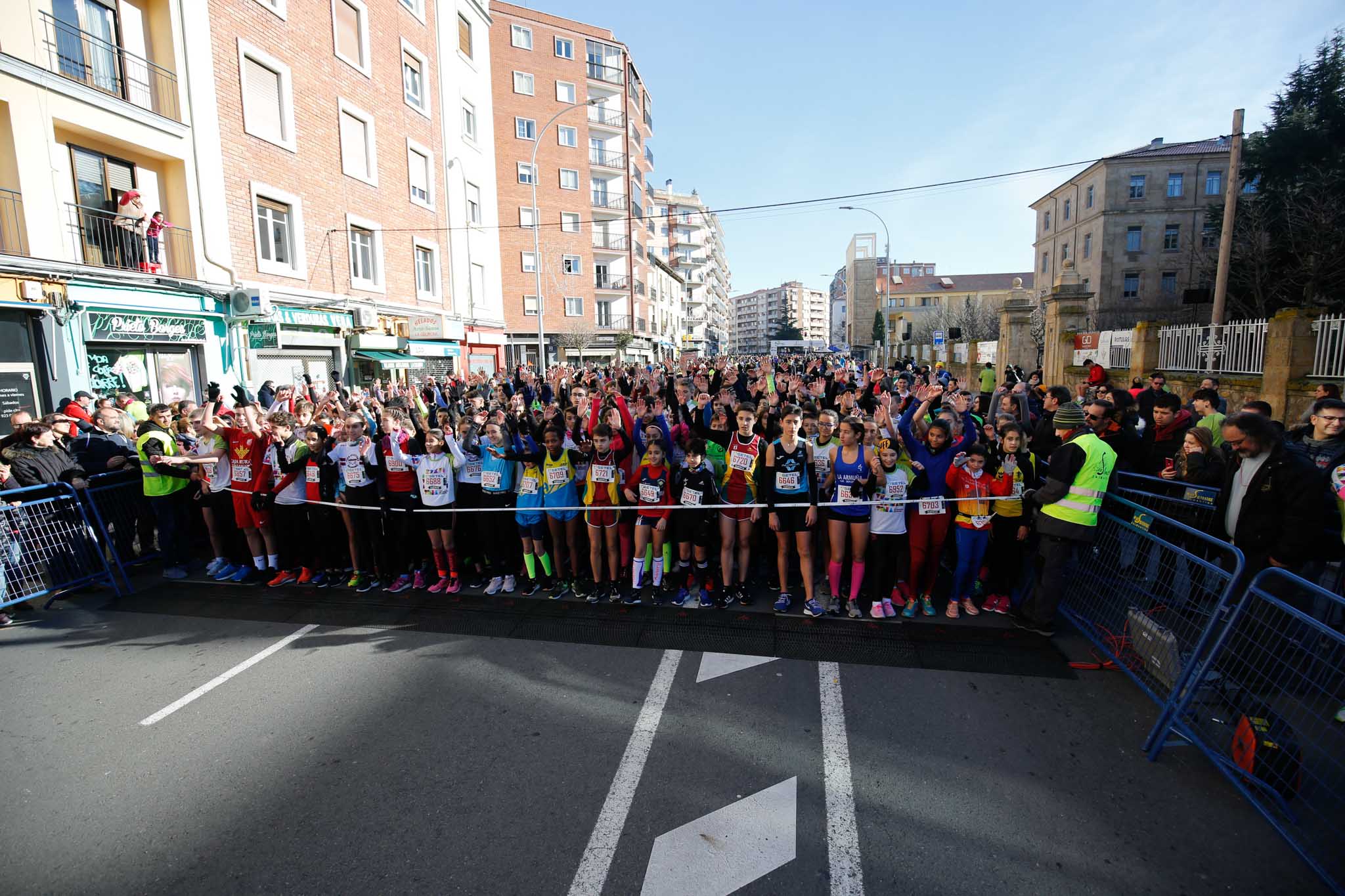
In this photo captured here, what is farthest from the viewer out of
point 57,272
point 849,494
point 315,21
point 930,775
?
point 315,21

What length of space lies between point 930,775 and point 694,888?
1.52 meters

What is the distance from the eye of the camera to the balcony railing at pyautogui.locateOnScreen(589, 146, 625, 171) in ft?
152

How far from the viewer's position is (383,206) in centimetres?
2064

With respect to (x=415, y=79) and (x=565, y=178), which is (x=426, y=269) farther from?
(x=565, y=178)

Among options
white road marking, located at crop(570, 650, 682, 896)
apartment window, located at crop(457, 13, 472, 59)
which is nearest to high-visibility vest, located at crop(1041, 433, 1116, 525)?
white road marking, located at crop(570, 650, 682, 896)

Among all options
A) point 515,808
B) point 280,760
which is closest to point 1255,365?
point 515,808

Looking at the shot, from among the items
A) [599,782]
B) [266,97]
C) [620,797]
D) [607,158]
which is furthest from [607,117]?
[620,797]

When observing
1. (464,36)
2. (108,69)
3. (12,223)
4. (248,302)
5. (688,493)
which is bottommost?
(688,493)

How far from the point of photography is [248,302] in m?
14.5

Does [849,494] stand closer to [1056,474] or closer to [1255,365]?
[1056,474]

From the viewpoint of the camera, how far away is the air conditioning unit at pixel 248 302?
14414mm

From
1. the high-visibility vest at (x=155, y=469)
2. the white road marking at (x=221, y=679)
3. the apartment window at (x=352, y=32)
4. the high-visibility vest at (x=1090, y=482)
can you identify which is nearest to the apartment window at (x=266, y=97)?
the apartment window at (x=352, y=32)

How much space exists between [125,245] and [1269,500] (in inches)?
712

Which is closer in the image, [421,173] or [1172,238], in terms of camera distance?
[421,173]
